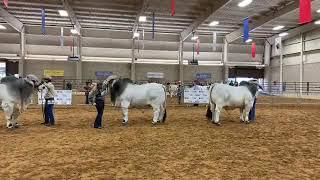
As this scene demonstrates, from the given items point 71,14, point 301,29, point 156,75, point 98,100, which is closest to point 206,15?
point 301,29

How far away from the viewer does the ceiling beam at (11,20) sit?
23109mm

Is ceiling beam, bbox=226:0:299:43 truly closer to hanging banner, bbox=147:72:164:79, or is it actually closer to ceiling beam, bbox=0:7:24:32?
hanging banner, bbox=147:72:164:79

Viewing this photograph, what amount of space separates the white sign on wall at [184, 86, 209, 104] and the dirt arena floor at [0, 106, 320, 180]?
773 centimetres

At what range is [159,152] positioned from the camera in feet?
19.1

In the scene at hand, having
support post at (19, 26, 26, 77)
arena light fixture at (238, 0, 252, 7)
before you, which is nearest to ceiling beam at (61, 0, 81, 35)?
support post at (19, 26, 26, 77)

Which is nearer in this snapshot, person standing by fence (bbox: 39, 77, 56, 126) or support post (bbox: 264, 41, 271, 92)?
person standing by fence (bbox: 39, 77, 56, 126)

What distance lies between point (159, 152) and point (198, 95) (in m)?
11.3

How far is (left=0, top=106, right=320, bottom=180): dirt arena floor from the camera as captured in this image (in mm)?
4512

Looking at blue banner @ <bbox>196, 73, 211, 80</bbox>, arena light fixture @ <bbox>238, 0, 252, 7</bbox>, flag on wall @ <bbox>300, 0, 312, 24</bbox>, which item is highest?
arena light fixture @ <bbox>238, 0, 252, 7</bbox>

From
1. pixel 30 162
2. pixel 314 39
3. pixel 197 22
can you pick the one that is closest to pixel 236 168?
pixel 30 162

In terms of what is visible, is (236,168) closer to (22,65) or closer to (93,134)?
(93,134)

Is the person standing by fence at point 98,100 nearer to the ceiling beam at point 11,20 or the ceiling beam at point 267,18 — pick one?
the ceiling beam at point 267,18

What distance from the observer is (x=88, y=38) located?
3161 centimetres

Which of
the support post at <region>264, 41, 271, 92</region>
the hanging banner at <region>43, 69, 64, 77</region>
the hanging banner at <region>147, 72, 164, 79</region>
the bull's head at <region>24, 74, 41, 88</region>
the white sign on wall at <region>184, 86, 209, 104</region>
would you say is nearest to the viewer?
the bull's head at <region>24, 74, 41, 88</region>
